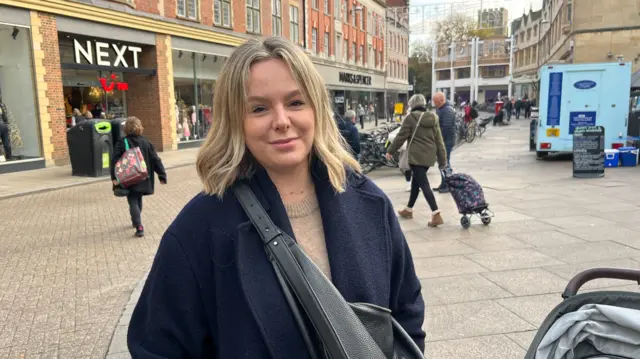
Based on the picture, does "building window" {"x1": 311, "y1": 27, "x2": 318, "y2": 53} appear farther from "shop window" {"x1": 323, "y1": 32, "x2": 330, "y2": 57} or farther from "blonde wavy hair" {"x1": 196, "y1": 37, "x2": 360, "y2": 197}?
"blonde wavy hair" {"x1": 196, "y1": 37, "x2": 360, "y2": 197}

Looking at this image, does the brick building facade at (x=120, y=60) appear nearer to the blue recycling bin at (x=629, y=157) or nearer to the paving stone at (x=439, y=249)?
the paving stone at (x=439, y=249)

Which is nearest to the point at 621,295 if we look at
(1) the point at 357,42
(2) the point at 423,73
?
(1) the point at 357,42

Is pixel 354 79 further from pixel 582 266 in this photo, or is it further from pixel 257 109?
pixel 257 109

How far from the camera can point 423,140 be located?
7.21 metres

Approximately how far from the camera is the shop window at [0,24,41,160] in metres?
13.9

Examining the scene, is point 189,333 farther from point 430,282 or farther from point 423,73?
point 423,73

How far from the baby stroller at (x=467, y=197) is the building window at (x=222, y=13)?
17.9 metres

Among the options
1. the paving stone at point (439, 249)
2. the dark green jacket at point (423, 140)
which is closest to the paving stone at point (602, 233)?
the paving stone at point (439, 249)

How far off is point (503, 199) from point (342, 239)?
7.94 metres

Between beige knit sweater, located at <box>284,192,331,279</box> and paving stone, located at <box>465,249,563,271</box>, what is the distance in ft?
13.0

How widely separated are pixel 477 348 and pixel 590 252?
2.75 m

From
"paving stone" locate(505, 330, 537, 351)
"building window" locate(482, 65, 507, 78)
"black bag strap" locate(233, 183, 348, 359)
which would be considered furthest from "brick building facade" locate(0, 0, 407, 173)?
"building window" locate(482, 65, 507, 78)

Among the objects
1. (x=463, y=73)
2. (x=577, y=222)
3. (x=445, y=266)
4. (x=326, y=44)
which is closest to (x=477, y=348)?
(x=445, y=266)

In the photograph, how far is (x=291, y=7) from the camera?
98.1ft
